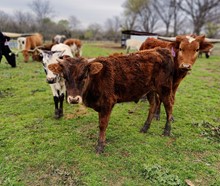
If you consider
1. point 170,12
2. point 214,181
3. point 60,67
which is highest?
point 170,12

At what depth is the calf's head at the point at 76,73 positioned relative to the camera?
2.84m

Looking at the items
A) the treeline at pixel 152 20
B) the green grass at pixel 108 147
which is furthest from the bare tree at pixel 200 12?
the green grass at pixel 108 147

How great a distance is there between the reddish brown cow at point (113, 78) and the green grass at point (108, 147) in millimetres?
490

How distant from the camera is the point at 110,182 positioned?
2.86 m

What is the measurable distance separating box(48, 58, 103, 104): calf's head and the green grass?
1061 mm

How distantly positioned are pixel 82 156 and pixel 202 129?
2.53 m

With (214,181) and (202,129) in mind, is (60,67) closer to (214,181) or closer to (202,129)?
(214,181)

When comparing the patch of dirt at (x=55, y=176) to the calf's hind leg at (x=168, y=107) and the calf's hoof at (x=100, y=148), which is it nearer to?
the calf's hoof at (x=100, y=148)

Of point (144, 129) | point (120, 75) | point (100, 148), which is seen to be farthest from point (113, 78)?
point (144, 129)

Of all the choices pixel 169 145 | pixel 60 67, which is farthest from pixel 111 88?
pixel 169 145

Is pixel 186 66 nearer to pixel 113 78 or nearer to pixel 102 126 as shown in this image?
pixel 113 78

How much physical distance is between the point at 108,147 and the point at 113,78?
117 centimetres

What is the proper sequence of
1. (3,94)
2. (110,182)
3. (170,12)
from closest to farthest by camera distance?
(110,182)
(3,94)
(170,12)

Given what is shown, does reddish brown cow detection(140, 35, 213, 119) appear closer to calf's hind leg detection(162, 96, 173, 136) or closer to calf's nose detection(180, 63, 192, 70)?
calf's nose detection(180, 63, 192, 70)
